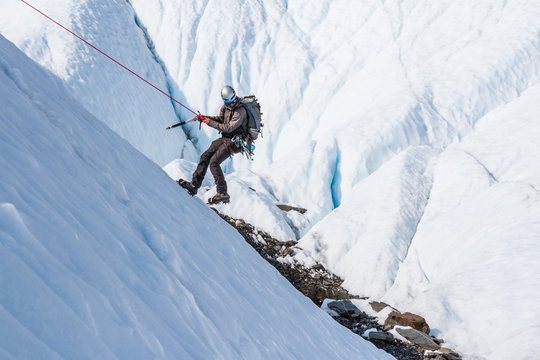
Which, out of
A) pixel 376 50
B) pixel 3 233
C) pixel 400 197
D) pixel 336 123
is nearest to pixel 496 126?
pixel 400 197

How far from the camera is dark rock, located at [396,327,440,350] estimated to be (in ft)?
29.9

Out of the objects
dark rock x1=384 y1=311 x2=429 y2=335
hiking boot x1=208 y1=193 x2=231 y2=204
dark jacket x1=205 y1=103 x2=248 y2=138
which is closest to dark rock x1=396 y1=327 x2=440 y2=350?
dark rock x1=384 y1=311 x2=429 y2=335

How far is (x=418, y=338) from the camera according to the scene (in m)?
9.30

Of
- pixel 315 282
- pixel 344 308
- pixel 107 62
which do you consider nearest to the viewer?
pixel 344 308

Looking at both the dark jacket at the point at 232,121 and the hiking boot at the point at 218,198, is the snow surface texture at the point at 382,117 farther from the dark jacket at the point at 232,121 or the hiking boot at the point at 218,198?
the dark jacket at the point at 232,121

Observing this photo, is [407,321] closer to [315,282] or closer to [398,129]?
[315,282]

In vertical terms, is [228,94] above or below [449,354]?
above

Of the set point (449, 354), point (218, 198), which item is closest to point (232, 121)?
point (218, 198)

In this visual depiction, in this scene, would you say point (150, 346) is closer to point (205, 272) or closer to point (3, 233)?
point (3, 233)

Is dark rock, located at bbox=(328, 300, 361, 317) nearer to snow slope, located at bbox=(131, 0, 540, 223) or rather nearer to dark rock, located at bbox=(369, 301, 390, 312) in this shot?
dark rock, located at bbox=(369, 301, 390, 312)

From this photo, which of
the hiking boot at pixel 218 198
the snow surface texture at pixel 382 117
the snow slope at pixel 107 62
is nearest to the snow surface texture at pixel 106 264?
the hiking boot at pixel 218 198

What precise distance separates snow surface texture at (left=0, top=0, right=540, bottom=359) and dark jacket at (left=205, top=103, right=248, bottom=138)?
622cm

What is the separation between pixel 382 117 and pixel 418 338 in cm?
1239

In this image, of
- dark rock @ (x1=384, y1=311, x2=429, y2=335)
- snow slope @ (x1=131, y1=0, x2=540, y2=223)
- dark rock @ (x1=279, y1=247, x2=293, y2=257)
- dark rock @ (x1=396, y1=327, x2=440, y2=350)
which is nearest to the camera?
dark rock @ (x1=396, y1=327, x2=440, y2=350)
